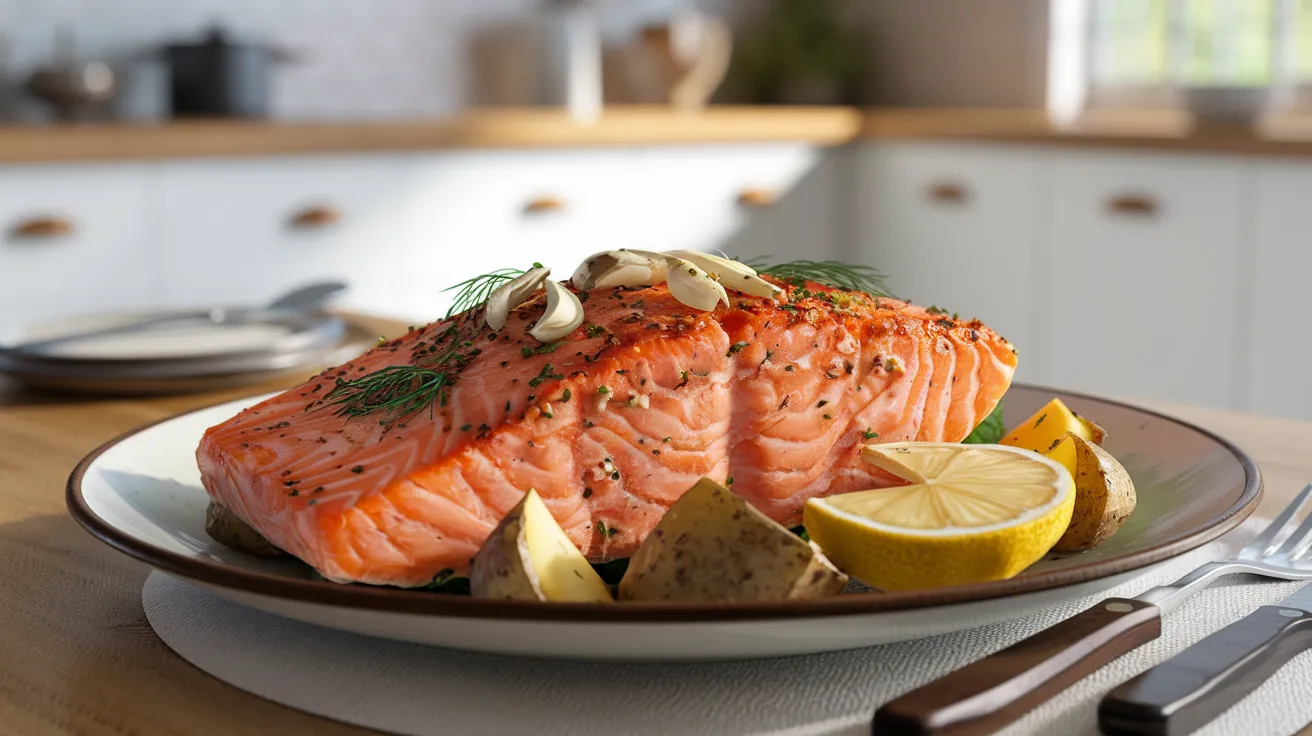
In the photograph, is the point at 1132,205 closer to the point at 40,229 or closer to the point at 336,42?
the point at 336,42

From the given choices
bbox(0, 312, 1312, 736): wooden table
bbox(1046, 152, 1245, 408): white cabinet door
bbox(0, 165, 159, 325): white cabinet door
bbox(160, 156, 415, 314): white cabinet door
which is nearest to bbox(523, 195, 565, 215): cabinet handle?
bbox(160, 156, 415, 314): white cabinet door

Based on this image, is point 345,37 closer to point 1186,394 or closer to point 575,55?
point 575,55

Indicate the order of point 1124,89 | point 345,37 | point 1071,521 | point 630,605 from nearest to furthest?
1. point 630,605
2. point 1071,521
3. point 345,37
4. point 1124,89

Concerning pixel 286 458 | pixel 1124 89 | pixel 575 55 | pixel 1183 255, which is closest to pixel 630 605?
pixel 286 458

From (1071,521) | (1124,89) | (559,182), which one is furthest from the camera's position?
(1124,89)

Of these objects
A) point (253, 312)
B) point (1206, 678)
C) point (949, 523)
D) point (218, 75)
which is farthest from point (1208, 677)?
point (218, 75)

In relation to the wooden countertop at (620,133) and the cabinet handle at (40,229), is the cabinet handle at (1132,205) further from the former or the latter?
the cabinet handle at (40,229)

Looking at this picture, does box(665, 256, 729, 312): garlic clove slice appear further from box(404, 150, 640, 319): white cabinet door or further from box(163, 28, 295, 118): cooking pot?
box(163, 28, 295, 118): cooking pot
